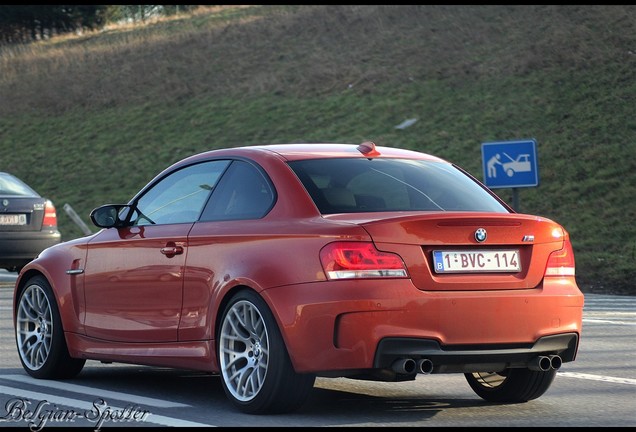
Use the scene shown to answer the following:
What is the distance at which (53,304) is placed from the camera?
30.9 feet

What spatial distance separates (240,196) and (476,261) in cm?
159

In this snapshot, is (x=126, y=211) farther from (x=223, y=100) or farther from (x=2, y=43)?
(x=2, y=43)

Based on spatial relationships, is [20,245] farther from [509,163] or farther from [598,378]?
[598,378]

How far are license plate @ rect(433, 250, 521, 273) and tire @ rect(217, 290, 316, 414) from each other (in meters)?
0.95

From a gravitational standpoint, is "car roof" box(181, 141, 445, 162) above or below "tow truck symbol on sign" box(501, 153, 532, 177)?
above

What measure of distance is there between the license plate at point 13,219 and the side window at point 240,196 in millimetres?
10767

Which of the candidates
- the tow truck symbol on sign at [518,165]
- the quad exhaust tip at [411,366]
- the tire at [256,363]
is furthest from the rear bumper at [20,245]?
the quad exhaust tip at [411,366]

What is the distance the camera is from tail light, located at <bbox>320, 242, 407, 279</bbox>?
700 cm

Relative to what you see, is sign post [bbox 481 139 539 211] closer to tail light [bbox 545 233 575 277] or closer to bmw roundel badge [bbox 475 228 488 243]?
tail light [bbox 545 233 575 277]

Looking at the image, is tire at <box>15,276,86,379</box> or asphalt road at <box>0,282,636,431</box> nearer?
asphalt road at <box>0,282,636,431</box>

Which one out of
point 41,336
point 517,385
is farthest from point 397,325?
point 41,336

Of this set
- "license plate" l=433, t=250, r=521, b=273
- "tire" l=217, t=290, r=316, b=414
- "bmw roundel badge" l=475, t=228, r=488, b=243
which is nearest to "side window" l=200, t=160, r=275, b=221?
"tire" l=217, t=290, r=316, b=414

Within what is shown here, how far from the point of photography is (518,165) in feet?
70.7

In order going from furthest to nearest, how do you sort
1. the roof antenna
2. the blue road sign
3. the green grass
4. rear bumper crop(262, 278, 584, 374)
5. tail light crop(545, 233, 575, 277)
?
the green grass < the blue road sign < the roof antenna < tail light crop(545, 233, 575, 277) < rear bumper crop(262, 278, 584, 374)
